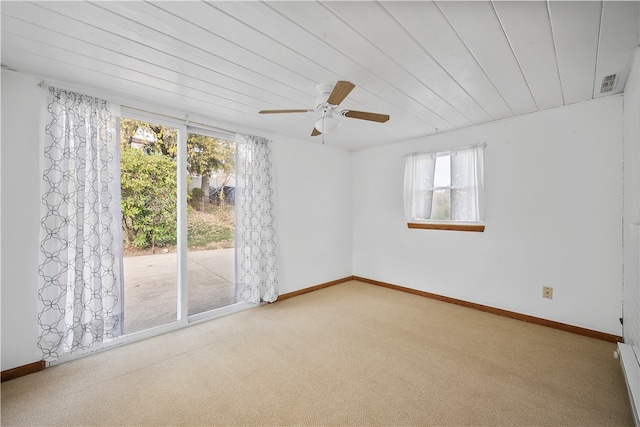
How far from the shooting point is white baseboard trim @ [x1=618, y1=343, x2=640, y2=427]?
1429 mm

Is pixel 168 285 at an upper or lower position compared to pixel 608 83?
lower

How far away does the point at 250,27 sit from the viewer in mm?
1480

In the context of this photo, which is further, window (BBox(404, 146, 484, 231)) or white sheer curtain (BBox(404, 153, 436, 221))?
white sheer curtain (BBox(404, 153, 436, 221))

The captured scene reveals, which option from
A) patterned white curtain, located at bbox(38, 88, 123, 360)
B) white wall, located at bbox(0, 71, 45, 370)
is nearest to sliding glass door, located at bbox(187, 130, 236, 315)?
patterned white curtain, located at bbox(38, 88, 123, 360)

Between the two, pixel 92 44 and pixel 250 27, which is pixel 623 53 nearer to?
pixel 250 27

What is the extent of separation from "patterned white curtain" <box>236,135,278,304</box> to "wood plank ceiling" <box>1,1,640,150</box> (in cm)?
77

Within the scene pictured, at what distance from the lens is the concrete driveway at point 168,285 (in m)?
2.68

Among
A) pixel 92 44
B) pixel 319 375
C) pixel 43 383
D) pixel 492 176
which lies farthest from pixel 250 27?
pixel 492 176

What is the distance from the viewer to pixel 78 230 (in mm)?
2098

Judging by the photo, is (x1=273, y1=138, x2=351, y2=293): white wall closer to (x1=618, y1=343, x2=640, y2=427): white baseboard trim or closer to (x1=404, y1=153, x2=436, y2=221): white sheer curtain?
(x1=404, y1=153, x2=436, y2=221): white sheer curtain

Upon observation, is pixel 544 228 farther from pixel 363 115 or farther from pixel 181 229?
pixel 181 229

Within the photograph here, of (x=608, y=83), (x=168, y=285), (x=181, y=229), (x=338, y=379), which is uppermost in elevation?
(x=608, y=83)

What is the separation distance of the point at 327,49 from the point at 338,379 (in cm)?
222

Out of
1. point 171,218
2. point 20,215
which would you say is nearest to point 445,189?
point 171,218
